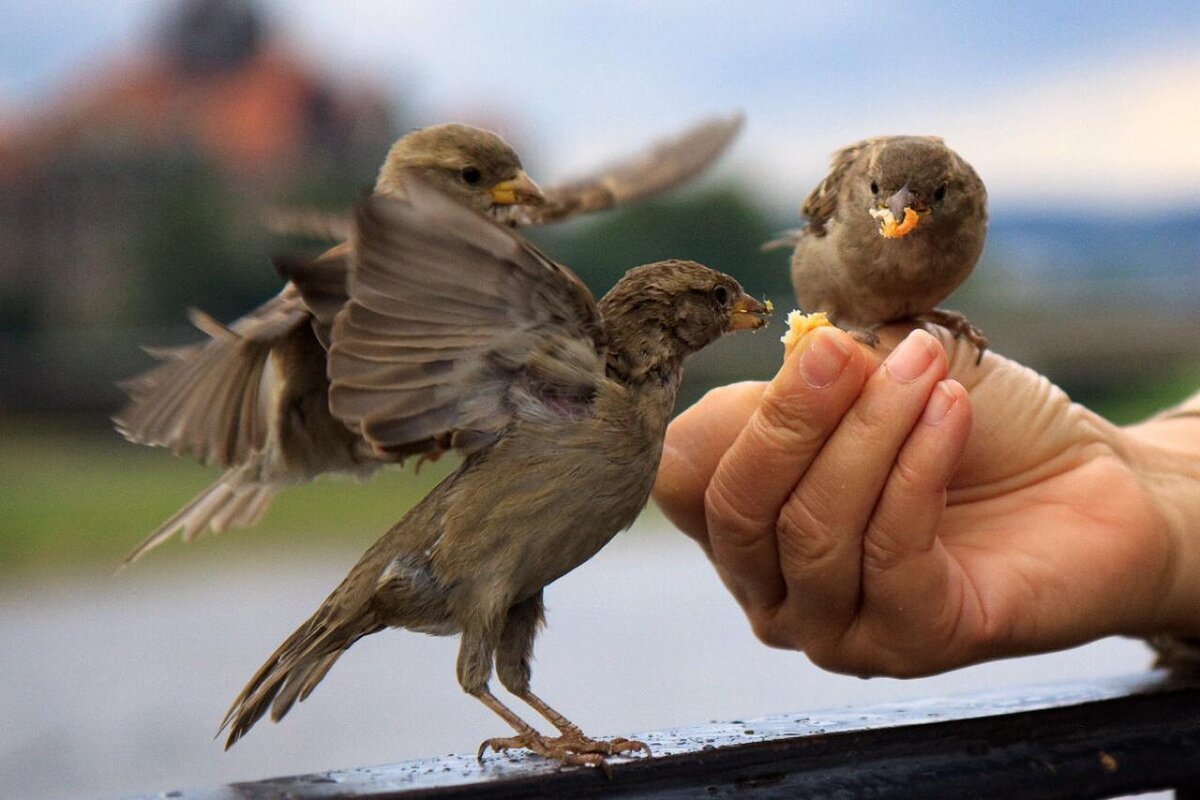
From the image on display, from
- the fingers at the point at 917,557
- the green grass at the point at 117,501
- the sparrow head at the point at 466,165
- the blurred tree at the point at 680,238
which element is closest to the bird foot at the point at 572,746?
the fingers at the point at 917,557

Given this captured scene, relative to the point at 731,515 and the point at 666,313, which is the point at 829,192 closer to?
the point at 666,313

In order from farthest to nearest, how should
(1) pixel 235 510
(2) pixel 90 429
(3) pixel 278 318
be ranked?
(2) pixel 90 429 < (1) pixel 235 510 < (3) pixel 278 318

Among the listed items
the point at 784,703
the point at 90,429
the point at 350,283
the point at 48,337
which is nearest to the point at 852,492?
the point at 350,283

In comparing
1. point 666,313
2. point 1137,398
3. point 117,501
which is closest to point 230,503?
point 666,313

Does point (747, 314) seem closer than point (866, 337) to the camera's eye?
Yes

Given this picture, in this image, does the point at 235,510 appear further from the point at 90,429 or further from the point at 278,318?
the point at 90,429

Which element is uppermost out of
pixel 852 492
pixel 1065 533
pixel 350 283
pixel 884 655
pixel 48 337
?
pixel 350 283
